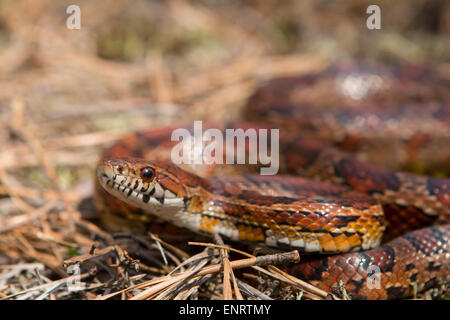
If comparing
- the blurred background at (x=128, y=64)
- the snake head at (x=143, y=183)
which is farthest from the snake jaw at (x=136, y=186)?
the blurred background at (x=128, y=64)

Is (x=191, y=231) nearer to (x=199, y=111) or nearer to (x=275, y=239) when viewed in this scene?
(x=275, y=239)

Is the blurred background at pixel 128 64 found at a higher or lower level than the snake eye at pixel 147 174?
higher

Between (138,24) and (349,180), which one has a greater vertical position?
(138,24)

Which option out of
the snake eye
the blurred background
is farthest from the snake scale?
the blurred background

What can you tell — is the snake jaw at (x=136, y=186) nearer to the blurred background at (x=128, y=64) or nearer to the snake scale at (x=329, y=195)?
the snake scale at (x=329, y=195)

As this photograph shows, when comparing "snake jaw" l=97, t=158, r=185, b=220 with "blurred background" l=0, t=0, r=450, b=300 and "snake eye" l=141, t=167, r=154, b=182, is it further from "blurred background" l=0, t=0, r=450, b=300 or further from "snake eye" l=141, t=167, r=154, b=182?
"blurred background" l=0, t=0, r=450, b=300

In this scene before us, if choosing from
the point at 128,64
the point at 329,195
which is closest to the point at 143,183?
the point at 329,195

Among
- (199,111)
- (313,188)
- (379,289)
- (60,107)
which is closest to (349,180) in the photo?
(313,188)
